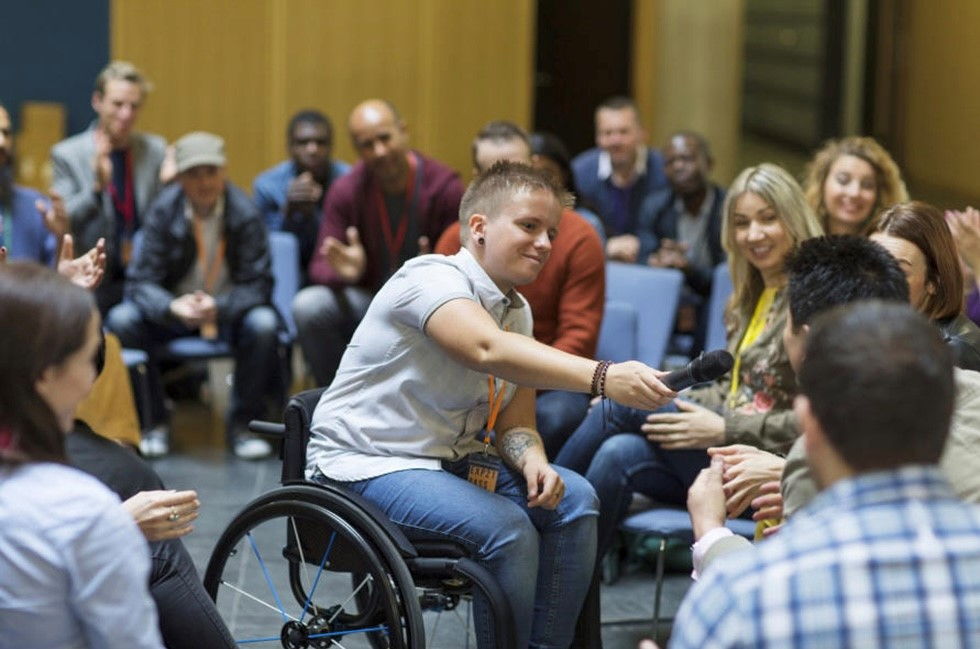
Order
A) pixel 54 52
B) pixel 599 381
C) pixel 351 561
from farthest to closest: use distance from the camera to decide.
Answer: pixel 54 52 → pixel 351 561 → pixel 599 381

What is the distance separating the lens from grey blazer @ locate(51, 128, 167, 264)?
586 centimetres

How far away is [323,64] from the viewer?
26.6 ft

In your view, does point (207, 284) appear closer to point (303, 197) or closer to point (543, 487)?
point (303, 197)

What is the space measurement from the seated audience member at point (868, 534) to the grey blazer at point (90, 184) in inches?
180

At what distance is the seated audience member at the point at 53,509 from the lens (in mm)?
1784

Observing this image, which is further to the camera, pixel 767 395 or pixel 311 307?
pixel 311 307

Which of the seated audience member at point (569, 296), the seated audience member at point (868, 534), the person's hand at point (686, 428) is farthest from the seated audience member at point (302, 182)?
the seated audience member at point (868, 534)

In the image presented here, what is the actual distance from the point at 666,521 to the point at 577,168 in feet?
11.6

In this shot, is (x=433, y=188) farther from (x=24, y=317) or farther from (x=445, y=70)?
(x=24, y=317)

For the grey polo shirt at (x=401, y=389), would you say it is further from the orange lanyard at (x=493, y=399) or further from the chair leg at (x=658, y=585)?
the chair leg at (x=658, y=585)

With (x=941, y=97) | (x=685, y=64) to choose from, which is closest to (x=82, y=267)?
(x=685, y=64)

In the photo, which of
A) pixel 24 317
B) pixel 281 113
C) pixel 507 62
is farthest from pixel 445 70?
pixel 24 317

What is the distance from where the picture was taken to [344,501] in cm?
282

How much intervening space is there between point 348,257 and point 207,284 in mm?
643
